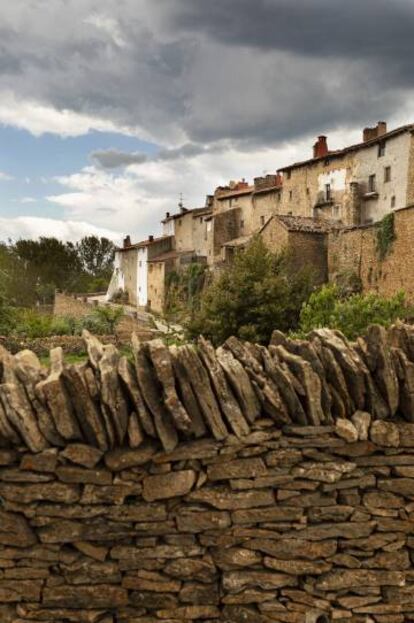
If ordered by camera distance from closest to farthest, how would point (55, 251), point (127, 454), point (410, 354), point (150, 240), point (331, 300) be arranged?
point (127, 454) → point (410, 354) → point (331, 300) → point (150, 240) → point (55, 251)

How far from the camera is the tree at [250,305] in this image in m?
20.5

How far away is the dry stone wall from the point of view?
432 cm

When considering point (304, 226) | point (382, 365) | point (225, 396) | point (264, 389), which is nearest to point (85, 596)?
point (225, 396)

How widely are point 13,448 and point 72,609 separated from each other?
4.64 feet

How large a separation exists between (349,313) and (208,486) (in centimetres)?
1225

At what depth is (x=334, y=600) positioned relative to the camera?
4.56 m

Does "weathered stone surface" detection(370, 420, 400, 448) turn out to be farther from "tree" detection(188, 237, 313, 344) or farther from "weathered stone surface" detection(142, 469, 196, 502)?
"tree" detection(188, 237, 313, 344)

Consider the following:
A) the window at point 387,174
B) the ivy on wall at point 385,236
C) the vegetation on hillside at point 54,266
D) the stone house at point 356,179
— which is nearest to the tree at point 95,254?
the vegetation on hillside at point 54,266

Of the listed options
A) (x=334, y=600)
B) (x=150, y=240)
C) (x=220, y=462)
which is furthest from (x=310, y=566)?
(x=150, y=240)

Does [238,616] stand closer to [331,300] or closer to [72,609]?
[72,609]

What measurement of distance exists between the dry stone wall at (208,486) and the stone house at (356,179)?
117 ft

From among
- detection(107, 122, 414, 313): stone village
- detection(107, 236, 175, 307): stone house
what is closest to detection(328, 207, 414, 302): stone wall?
detection(107, 122, 414, 313): stone village

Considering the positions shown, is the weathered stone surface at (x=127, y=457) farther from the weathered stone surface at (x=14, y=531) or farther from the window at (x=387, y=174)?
the window at (x=387, y=174)

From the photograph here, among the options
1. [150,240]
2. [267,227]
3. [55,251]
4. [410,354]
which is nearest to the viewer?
[410,354]
